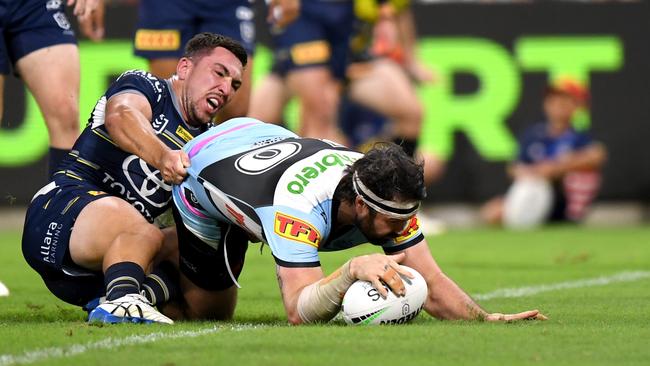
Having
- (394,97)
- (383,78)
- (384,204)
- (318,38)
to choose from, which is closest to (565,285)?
(384,204)

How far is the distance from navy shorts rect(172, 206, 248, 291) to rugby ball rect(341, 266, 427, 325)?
90 centimetres

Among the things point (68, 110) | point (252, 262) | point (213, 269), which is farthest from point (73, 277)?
point (252, 262)

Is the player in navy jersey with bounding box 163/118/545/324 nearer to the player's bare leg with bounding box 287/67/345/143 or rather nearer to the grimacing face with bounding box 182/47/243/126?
the grimacing face with bounding box 182/47/243/126

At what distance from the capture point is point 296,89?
43.0 ft

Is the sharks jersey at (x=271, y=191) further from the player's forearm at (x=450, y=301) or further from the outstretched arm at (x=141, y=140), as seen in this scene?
the player's forearm at (x=450, y=301)

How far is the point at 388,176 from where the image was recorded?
220 inches

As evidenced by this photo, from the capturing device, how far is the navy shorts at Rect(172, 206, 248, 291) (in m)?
6.43

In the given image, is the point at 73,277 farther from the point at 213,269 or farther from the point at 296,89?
the point at 296,89

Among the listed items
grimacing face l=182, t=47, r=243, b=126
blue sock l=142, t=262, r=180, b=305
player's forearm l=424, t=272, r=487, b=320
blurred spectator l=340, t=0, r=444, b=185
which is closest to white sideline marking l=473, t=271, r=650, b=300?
player's forearm l=424, t=272, r=487, b=320

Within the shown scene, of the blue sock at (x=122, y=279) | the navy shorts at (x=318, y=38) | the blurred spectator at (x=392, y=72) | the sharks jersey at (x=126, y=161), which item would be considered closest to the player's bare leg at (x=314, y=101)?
the navy shorts at (x=318, y=38)

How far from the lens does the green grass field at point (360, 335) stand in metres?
4.88

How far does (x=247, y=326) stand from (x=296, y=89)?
23.7ft

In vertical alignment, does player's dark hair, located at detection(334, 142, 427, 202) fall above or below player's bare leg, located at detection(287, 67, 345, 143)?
above

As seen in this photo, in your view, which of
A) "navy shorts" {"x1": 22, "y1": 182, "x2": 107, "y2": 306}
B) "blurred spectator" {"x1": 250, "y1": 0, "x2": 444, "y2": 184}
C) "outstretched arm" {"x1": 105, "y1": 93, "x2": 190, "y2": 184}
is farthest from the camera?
"blurred spectator" {"x1": 250, "y1": 0, "x2": 444, "y2": 184}
